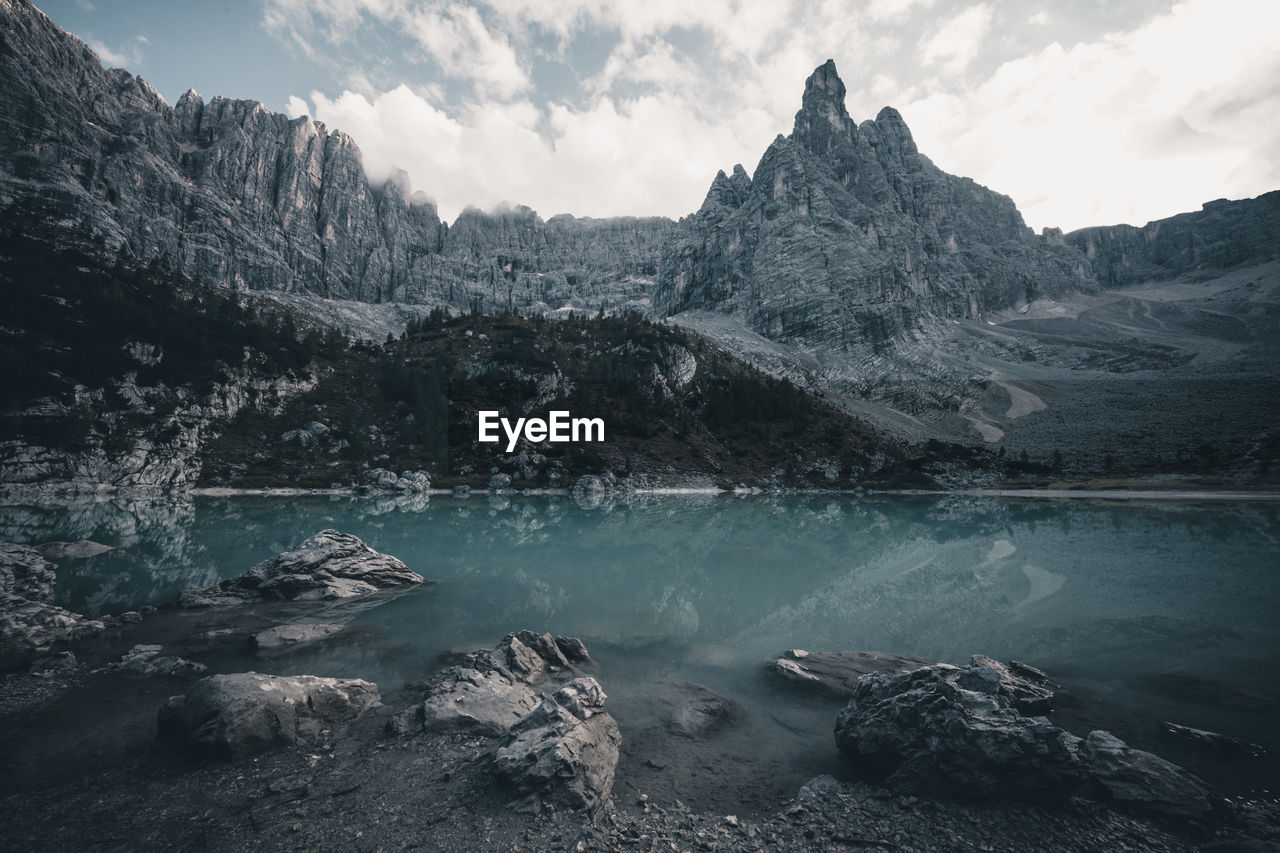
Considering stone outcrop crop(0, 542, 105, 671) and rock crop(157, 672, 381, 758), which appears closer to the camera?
rock crop(157, 672, 381, 758)

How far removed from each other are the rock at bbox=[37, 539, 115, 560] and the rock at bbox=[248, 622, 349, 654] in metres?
20.4

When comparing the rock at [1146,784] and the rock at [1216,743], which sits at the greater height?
the rock at [1146,784]

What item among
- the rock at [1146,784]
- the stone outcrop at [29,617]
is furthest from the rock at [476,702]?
the stone outcrop at [29,617]

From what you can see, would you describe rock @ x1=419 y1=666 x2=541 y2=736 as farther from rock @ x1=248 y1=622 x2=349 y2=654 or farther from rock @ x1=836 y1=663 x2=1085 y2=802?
rock @ x1=836 y1=663 x2=1085 y2=802

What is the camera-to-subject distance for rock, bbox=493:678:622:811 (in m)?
9.70

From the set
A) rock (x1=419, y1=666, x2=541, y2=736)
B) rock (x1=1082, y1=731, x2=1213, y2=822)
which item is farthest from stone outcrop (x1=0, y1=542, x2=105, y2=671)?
rock (x1=1082, y1=731, x2=1213, y2=822)

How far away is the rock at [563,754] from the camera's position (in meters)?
9.70

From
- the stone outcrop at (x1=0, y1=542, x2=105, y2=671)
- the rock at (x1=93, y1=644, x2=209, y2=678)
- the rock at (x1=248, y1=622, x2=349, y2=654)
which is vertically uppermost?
the stone outcrop at (x1=0, y1=542, x2=105, y2=671)

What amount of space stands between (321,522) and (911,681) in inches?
1937

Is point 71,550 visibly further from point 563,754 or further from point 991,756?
point 991,756

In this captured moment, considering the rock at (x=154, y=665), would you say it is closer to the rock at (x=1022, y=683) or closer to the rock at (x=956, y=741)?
the rock at (x=956, y=741)

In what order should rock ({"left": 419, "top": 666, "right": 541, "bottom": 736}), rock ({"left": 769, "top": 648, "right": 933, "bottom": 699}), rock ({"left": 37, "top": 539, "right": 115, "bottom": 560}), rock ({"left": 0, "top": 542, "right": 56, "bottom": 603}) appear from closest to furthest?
1. rock ({"left": 419, "top": 666, "right": 541, "bottom": 736})
2. rock ({"left": 769, "top": 648, "right": 933, "bottom": 699})
3. rock ({"left": 0, "top": 542, "right": 56, "bottom": 603})
4. rock ({"left": 37, "top": 539, "right": 115, "bottom": 560})

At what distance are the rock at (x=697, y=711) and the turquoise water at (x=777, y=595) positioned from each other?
1.82 ft

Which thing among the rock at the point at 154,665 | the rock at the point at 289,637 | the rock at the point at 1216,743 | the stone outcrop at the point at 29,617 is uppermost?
the stone outcrop at the point at 29,617
